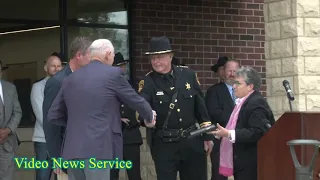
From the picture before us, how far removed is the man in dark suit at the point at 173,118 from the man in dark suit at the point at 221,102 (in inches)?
62.3

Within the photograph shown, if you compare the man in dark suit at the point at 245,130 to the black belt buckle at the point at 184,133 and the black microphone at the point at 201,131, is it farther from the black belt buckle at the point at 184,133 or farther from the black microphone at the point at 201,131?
the black belt buckle at the point at 184,133

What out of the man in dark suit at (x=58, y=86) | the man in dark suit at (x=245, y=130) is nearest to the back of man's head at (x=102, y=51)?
the man in dark suit at (x=58, y=86)

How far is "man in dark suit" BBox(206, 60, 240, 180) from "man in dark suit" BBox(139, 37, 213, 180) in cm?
158

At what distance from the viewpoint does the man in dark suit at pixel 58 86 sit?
6770mm

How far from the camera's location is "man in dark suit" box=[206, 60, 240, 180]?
30.7ft

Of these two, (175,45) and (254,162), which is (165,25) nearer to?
(175,45)

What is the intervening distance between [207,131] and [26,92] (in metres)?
→ 4.44

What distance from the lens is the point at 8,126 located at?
9.04 metres

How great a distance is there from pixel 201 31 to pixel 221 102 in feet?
7.65

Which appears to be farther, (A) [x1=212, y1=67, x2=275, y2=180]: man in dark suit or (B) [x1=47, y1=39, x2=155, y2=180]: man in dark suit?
(A) [x1=212, y1=67, x2=275, y2=180]: man in dark suit

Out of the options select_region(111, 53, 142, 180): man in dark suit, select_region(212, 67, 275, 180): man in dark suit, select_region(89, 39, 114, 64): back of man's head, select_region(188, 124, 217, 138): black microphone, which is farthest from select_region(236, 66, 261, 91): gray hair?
select_region(111, 53, 142, 180): man in dark suit

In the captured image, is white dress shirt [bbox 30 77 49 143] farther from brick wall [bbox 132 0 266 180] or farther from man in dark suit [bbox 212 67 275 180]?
man in dark suit [bbox 212 67 275 180]

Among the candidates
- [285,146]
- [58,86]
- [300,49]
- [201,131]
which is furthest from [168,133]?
[300,49]

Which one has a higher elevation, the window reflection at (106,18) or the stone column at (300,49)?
the window reflection at (106,18)
